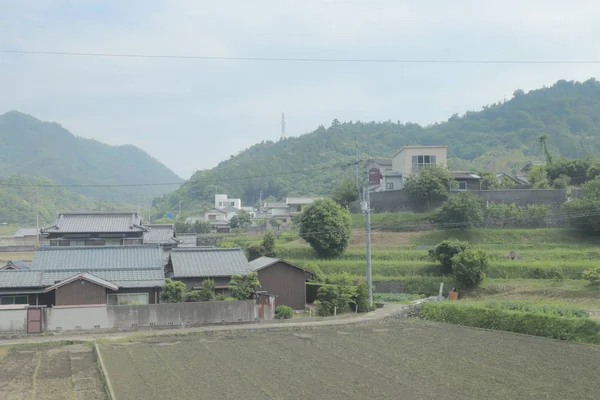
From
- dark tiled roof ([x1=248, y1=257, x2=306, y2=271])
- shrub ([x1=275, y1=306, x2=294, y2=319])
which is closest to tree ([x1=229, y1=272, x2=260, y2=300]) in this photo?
shrub ([x1=275, y1=306, x2=294, y2=319])

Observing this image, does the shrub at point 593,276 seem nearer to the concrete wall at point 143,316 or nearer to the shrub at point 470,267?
the shrub at point 470,267

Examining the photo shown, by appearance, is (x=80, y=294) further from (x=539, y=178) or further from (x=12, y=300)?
(x=539, y=178)

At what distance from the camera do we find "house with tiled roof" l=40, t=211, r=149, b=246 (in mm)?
36656

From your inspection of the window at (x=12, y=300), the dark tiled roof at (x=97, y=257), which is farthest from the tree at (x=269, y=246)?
the window at (x=12, y=300)

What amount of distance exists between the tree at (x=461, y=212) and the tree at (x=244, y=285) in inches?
795

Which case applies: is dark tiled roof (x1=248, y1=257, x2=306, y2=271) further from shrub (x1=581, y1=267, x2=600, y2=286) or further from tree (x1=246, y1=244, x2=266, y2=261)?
shrub (x1=581, y1=267, x2=600, y2=286)

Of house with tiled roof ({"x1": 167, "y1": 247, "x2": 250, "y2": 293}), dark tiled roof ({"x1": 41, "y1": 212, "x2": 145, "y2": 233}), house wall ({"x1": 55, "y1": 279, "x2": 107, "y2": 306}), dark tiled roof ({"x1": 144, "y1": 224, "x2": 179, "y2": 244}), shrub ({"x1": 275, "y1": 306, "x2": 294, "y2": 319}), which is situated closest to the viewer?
house wall ({"x1": 55, "y1": 279, "x2": 107, "y2": 306})

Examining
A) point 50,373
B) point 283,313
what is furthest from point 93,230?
point 50,373

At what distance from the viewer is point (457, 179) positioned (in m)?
51.2

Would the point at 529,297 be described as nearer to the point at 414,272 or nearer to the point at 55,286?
the point at 414,272

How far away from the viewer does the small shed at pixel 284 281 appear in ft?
99.4

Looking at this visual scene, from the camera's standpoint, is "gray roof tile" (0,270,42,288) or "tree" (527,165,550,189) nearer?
"gray roof tile" (0,270,42,288)

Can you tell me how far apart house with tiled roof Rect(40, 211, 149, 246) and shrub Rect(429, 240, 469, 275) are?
18060 mm

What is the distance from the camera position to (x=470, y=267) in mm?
32656
